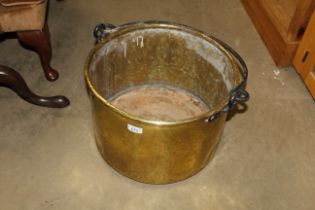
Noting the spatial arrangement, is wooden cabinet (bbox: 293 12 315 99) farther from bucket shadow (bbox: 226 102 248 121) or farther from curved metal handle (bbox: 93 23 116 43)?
curved metal handle (bbox: 93 23 116 43)

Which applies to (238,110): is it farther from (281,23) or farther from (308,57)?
(281,23)

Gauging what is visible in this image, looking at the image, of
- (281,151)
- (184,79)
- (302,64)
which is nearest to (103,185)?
(184,79)

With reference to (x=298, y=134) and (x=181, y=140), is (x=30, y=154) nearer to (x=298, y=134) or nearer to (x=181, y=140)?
(x=181, y=140)

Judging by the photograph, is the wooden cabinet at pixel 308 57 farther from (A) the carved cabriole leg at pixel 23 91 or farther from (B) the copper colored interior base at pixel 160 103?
(A) the carved cabriole leg at pixel 23 91

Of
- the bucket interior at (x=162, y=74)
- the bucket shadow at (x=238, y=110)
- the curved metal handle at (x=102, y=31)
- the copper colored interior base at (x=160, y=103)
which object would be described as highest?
the curved metal handle at (x=102, y=31)

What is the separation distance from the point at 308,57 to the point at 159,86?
0.66 metres

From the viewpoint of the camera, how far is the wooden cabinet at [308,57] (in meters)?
1.59

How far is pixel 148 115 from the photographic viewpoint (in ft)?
4.95

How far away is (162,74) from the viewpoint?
1.57 metres

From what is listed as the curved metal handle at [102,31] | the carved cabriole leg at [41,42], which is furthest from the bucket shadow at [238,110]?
the carved cabriole leg at [41,42]

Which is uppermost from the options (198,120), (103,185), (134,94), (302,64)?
(198,120)

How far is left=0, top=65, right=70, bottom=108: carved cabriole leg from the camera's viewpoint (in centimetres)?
142

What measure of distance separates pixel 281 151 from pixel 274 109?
0.74ft

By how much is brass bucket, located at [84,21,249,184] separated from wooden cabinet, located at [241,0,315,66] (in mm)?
489
